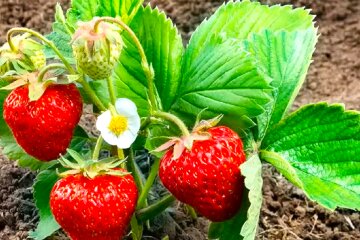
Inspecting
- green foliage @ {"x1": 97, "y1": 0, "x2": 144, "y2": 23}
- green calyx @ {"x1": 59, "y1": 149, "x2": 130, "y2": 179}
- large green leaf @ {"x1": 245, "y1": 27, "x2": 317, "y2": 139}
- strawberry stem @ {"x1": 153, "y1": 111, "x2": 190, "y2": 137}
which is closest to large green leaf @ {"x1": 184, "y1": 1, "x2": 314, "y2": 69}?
large green leaf @ {"x1": 245, "y1": 27, "x2": 317, "y2": 139}

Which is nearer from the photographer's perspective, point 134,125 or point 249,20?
point 134,125

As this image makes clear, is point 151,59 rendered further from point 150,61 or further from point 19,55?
point 19,55

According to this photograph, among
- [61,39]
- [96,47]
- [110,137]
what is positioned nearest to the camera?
[96,47]

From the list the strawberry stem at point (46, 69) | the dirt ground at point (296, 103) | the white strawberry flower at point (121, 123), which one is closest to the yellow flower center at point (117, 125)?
the white strawberry flower at point (121, 123)

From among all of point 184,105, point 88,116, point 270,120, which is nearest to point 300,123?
point 270,120

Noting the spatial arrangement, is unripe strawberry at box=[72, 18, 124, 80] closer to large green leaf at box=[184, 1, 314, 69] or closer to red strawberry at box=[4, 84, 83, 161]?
red strawberry at box=[4, 84, 83, 161]

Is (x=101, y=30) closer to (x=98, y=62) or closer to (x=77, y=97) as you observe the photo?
(x=98, y=62)

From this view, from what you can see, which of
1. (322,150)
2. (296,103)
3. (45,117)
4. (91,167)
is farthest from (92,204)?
(296,103)

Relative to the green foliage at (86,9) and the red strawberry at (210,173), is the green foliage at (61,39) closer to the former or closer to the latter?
the green foliage at (86,9)
